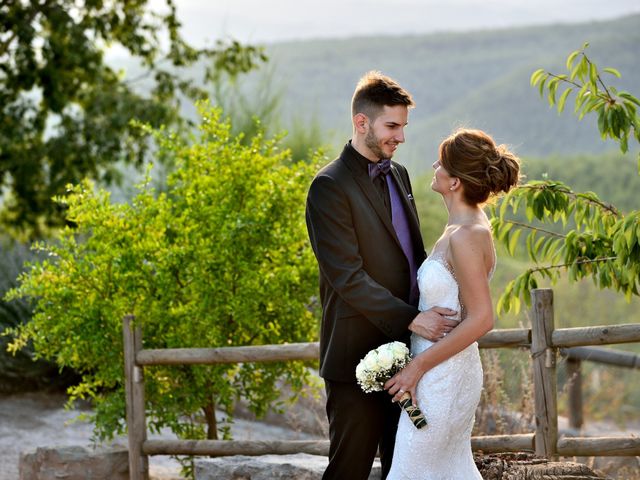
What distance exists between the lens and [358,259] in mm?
4160

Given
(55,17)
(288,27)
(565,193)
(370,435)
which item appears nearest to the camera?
(370,435)

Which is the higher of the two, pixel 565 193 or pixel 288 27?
pixel 288 27

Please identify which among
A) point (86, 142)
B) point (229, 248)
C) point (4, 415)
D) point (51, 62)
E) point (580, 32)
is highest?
point (580, 32)

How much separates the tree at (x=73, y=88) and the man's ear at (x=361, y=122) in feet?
27.3

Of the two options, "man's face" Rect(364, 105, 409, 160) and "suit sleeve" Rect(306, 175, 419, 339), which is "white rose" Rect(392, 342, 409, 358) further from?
"man's face" Rect(364, 105, 409, 160)

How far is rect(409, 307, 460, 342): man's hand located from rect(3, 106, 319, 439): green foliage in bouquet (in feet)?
8.76

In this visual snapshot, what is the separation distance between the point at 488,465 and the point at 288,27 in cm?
12353

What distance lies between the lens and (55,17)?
12148 mm

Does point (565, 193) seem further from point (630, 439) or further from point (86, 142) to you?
point (86, 142)

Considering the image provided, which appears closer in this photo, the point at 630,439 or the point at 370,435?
the point at 370,435

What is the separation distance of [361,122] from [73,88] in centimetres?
1012

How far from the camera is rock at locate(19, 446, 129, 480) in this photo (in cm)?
677

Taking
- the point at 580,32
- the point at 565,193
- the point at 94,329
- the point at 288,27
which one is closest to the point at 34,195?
the point at 94,329

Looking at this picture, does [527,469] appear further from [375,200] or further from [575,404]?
[575,404]
